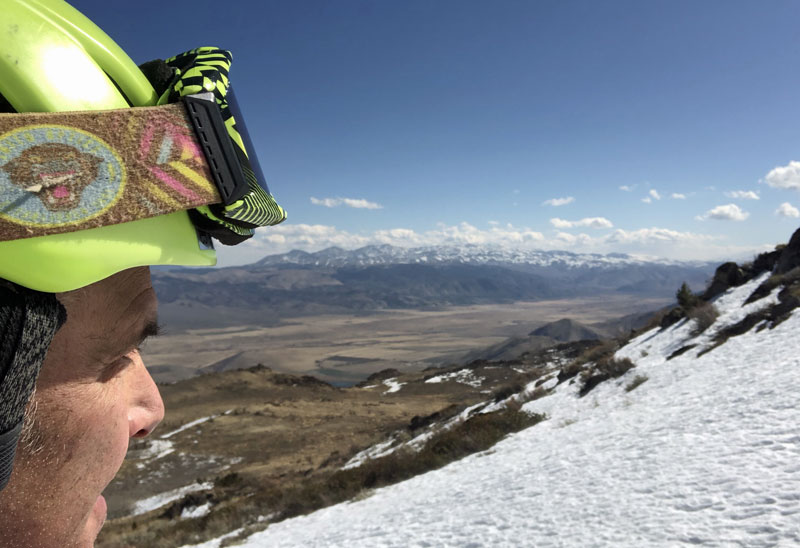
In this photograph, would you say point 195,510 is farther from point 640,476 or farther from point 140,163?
point 140,163

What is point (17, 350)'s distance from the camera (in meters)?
0.78

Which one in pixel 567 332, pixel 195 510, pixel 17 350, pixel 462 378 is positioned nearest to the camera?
pixel 17 350

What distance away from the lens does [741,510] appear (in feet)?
13.5

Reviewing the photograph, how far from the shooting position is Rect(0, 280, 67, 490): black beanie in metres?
0.77

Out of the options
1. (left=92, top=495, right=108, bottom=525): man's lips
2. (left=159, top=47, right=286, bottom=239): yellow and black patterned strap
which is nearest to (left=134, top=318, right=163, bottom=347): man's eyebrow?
(left=159, top=47, right=286, bottom=239): yellow and black patterned strap

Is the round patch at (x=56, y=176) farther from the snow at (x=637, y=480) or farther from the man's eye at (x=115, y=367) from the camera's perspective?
the snow at (x=637, y=480)

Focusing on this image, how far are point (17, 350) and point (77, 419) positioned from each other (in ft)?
1.27

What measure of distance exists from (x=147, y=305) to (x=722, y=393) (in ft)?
35.1

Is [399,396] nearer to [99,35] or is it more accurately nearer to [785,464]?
[785,464]

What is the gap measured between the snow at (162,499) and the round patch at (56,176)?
21334 millimetres

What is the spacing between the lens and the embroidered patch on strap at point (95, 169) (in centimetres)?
78

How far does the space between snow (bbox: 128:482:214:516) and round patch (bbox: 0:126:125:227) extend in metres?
21.3

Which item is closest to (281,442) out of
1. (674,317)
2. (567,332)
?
(674,317)

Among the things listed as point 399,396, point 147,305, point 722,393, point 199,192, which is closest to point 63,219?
point 199,192
